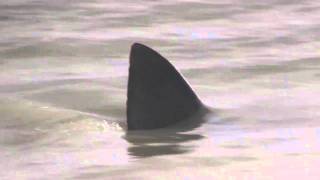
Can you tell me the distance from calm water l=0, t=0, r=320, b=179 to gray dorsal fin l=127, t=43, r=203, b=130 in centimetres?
11

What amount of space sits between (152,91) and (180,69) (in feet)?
5.79

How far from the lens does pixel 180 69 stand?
594 centimetres

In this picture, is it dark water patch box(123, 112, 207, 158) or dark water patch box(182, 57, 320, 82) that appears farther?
dark water patch box(182, 57, 320, 82)

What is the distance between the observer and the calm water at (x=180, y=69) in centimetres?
345

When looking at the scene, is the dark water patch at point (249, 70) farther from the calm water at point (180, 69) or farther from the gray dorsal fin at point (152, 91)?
the gray dorsal fin at point (152, 91)

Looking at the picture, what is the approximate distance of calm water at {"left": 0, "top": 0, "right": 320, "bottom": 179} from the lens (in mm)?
3449

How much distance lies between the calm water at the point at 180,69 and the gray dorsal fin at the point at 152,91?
11cm

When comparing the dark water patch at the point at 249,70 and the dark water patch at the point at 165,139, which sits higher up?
the dark water patch at the point at 249,70

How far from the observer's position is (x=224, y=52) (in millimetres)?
6523

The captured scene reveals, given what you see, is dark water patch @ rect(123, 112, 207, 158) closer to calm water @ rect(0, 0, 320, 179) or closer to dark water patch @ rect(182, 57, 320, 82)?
calm water @ rect(0, 0, 320, 179)

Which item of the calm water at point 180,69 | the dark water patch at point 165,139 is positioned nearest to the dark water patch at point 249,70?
the calm water at point 180,69

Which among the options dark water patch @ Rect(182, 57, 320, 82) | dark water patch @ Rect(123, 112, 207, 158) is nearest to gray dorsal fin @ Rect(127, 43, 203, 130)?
dark water patch @ Rect(123, 112, 207, 158)

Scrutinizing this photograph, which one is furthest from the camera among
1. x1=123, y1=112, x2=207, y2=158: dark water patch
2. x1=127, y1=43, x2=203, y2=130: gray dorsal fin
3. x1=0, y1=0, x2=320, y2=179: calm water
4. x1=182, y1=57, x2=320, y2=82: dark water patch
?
x1=182, y1=57, x2=320, y2=82: dark water patch

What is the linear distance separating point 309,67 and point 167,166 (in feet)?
8.75
